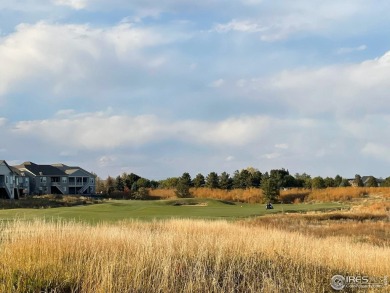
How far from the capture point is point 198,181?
261ft

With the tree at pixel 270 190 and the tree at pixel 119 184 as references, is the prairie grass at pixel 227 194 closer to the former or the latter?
the tree at pixel 270 190

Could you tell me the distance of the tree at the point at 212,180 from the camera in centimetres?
7536

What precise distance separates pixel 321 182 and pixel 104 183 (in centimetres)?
3939

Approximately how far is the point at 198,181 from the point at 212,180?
4.73 meters

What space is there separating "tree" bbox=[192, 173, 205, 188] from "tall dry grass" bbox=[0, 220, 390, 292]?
220ft

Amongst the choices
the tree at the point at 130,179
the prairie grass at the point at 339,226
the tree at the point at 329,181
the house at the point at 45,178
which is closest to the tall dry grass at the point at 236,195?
the tree at the point at 329,181

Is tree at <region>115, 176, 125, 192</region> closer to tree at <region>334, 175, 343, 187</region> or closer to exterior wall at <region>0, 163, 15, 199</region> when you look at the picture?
exterior wall at <region>0, 163, 15, 199</region>

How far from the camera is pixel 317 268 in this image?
9781mm

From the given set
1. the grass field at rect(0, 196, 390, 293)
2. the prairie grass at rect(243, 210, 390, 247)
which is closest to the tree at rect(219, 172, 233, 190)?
the prairie grass at rect(243, 210, 390, 247)

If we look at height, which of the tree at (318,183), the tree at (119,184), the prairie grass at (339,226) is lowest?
the prairie grass at (339,226)

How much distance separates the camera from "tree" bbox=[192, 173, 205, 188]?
79312mm

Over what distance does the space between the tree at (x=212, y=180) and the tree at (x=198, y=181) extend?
3367mm

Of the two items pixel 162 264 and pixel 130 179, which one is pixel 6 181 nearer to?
pixel 130 179

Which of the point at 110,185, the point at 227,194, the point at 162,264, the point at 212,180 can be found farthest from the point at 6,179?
the point at 162,264
